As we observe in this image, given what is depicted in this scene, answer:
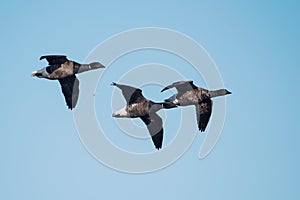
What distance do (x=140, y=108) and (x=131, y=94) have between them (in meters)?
1.19

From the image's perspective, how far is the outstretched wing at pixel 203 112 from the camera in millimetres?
56375

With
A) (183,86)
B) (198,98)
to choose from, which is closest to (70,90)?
(183,86)

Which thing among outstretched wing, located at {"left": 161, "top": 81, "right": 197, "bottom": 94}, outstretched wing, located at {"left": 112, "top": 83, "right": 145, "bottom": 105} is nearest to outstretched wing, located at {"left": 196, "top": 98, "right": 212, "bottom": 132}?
outstretched wing, located at {"left": 161, "top": 81, "right": 197, "bottom": 94}

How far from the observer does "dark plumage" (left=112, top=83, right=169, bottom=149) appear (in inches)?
2179

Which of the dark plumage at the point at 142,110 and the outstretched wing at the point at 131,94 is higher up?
the outstretched wing at the point at 131,94

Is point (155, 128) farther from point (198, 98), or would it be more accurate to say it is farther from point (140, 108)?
point (198, 98)

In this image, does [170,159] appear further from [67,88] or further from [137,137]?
[67,88]

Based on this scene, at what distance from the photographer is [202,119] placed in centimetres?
5656

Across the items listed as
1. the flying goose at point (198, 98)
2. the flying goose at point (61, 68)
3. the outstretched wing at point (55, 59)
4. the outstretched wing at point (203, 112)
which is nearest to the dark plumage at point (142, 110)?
the flying goose at point (198, 98)

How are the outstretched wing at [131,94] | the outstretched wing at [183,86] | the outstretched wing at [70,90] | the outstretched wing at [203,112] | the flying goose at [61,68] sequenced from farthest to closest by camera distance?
1. the outstretched wing at [70,90]
2. the outstretched wing at [203,112]
3. the flying goose at [61,68]
4. the outstretched wing at [131,94]
5. the outstretched wing at [183,86]

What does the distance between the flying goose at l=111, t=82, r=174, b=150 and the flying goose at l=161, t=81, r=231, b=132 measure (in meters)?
0.87

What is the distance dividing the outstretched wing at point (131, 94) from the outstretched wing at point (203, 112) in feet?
11.1

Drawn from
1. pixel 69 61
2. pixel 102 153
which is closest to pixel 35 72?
pixel 69 61

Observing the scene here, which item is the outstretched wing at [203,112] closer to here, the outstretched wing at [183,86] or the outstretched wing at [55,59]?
the outstretched wing at [183,86]
